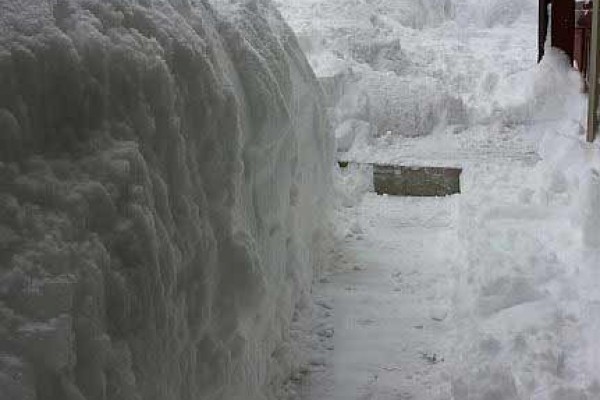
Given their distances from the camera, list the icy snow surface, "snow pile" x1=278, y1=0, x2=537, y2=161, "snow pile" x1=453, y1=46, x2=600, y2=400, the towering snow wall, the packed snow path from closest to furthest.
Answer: the towering snow wall, "snow pile" x1=453, y1=46, x2=600, y2=400, the icy snow surface, the packed snow path, "snow pile" x1=278, y1=0, x2=537, y2=161

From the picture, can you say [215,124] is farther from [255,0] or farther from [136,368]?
[255,0]

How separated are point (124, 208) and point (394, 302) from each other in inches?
96.4

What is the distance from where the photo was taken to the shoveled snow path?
3324 millimetres

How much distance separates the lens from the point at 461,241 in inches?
182

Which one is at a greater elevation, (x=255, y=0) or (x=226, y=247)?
(x=255, y=0)

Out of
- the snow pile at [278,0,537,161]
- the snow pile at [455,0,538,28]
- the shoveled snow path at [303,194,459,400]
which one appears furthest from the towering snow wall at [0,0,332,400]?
the snow pile at [455,0,538,28]

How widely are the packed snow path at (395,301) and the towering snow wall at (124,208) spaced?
0.65 metres

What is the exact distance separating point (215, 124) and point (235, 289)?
1.56 feet

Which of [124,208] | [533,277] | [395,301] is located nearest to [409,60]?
[395,301]

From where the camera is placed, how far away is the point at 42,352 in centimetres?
145

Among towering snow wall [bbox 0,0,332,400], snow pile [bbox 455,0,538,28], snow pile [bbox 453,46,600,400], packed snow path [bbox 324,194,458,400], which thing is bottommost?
packed snow path [bbox 324,194,458,400]

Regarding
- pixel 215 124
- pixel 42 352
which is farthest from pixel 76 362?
pixel 215 124

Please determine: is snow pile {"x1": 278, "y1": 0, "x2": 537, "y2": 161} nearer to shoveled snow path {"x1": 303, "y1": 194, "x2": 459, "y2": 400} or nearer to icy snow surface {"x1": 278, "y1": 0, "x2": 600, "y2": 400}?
icy snow surface {"x1": 278, "y1": 0, "x2": 600, "y2": 400}

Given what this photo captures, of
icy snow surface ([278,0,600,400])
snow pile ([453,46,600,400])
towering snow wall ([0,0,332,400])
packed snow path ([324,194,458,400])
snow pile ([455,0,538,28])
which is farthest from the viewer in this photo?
snow pile ([455,0,538,28])
